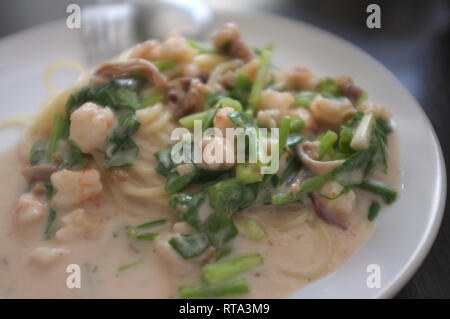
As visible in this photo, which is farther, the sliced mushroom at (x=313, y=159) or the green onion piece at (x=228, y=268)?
the sliced mushroom at (x=313, y=159)

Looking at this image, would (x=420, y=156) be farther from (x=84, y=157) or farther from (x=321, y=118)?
(x=84, y=157)

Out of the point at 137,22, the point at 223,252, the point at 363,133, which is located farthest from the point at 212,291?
the point at 137,22

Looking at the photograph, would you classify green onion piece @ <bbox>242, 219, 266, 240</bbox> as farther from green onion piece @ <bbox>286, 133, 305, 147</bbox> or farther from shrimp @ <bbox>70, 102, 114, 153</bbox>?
shrimp @ <bbox>70, 102, 114, 153</bbox>

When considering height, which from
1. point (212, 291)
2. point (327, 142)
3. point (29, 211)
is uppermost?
point (327, 142)

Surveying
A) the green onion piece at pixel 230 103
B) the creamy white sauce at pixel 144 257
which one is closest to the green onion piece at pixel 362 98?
the creamy white sauce at pixel 144 257

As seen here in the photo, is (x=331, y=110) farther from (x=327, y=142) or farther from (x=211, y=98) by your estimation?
(x=211, y=98)

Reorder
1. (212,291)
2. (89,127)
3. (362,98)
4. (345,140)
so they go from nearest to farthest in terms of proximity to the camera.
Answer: (212,291) < (89,127) < (345,140) < (362,98)

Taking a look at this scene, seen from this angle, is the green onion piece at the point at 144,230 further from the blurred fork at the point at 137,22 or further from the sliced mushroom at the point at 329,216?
the blurred fork at the point at 137,22
